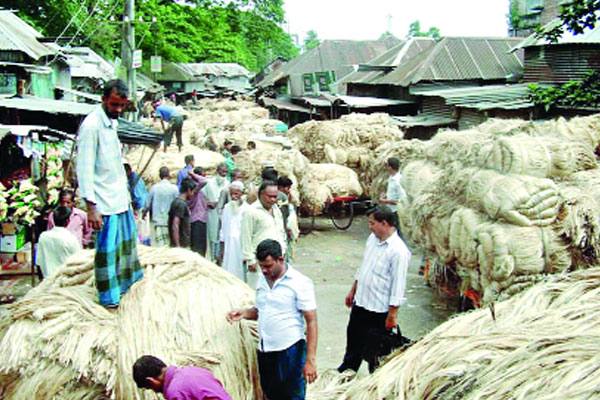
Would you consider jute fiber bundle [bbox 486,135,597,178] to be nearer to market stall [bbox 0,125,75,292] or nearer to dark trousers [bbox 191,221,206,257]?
dark trousers [bbox 191,221,206,257]

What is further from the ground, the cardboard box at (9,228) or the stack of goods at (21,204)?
the stack of goods at (21,204)

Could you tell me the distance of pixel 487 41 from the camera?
80.1 ft

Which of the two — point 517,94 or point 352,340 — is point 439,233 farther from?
point 517,94

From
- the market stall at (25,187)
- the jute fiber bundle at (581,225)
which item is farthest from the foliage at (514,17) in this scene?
the jute fiber bundle at (581,225)

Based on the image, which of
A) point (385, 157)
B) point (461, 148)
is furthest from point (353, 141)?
point (461, 148)

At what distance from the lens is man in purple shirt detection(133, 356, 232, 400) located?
3.85 metres

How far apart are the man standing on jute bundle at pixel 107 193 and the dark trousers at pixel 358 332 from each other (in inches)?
80.0

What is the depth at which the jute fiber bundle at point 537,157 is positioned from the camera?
24.3 feet

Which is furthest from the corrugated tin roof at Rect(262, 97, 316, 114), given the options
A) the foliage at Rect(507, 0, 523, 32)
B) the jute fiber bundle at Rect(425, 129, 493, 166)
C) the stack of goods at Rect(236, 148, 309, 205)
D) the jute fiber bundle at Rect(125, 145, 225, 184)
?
the jute fiber bundle at Rect(425, 129, 493, 166)

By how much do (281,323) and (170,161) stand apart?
10.1 metres

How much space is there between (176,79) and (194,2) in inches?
258

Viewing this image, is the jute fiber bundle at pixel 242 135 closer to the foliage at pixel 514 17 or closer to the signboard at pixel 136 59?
the signboard at pixel 136 59

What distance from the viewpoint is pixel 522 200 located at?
22.9 feet

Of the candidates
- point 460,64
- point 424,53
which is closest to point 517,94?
point 460,64
